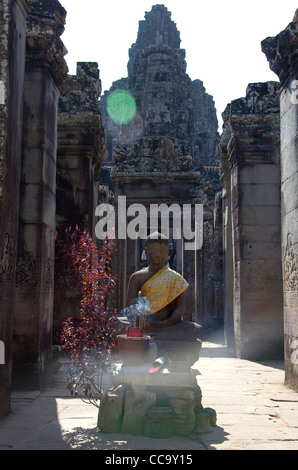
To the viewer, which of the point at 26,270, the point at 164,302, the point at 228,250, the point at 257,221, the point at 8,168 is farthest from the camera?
the point at 228,250

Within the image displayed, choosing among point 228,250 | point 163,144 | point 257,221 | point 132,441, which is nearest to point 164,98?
point 163,144

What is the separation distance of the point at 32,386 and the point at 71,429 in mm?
1942

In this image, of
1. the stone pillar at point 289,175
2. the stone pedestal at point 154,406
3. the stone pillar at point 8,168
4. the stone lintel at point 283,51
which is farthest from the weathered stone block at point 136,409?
the stone lintel at point 283,51

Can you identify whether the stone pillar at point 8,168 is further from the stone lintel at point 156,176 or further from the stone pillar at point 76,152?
the stone lintel at point 156,176

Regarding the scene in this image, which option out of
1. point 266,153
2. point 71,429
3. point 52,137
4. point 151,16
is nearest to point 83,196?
point 52,137

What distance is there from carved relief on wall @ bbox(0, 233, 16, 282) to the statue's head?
6.83 feet

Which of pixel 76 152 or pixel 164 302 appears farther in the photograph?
pixel 76 152

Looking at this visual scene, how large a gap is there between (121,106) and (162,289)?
4094cm

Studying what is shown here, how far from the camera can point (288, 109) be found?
622 centimetres

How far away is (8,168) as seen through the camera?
4594 millimetres

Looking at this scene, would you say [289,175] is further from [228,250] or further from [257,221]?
[228,250]

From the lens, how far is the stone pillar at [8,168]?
14.7 ft

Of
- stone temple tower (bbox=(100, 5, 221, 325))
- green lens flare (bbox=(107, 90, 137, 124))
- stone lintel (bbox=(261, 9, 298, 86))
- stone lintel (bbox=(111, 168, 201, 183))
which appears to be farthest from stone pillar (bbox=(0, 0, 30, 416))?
green lens flare (bbox=(107, 90, 137, 124))

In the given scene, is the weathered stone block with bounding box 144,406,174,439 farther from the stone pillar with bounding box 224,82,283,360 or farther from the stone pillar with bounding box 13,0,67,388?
the stone pillar with bounding box 224,82,283,360
